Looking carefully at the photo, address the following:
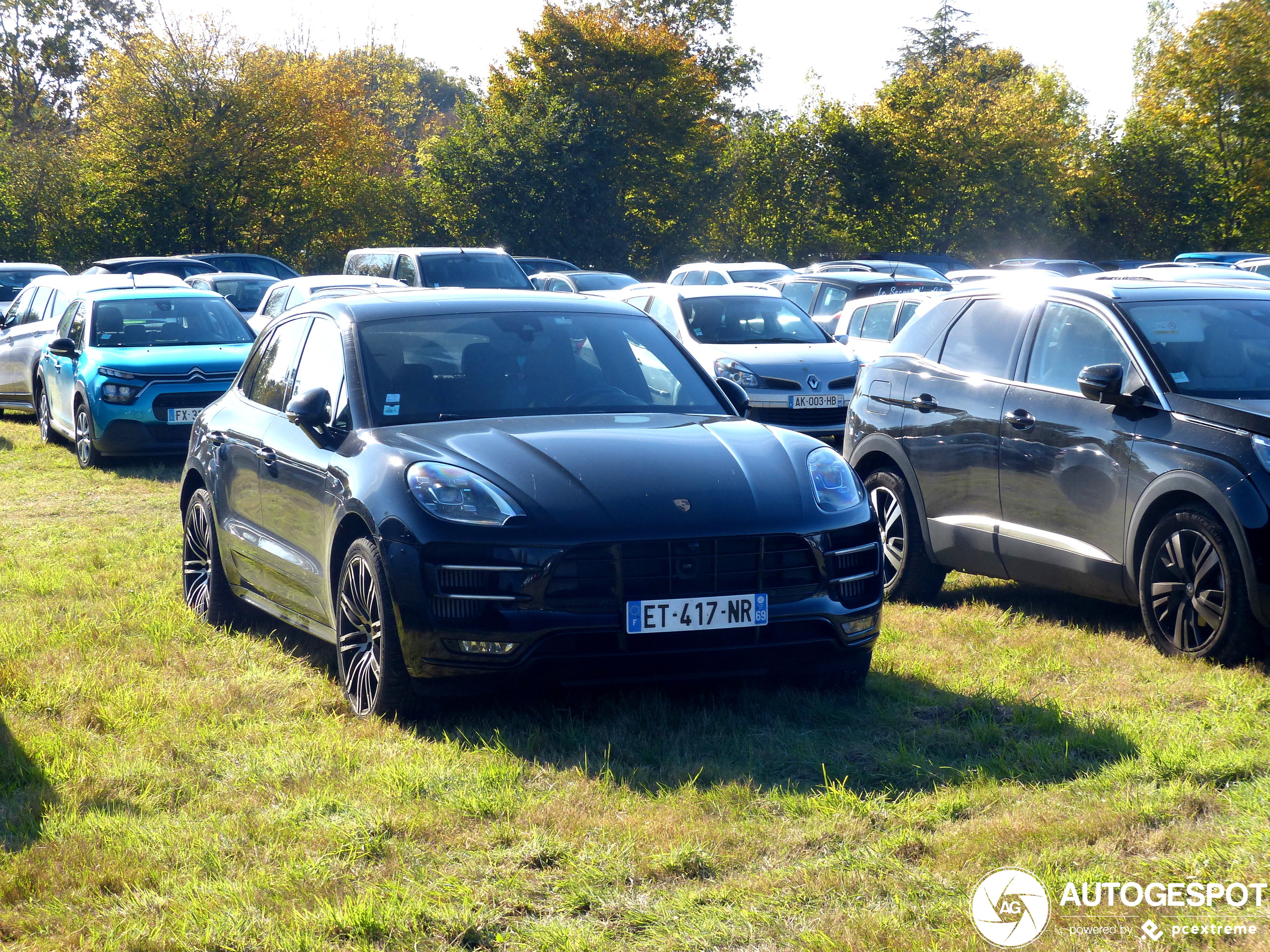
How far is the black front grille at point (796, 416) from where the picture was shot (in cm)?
1452

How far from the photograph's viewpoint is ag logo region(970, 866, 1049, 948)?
3531 mm

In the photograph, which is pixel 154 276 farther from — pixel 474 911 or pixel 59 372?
pixel 474 911

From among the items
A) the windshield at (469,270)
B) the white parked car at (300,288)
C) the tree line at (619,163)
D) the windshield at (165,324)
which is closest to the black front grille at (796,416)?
the windshield at (165,324)

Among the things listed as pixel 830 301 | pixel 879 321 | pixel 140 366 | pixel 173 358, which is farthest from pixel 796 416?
pixel 140 366

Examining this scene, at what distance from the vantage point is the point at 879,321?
1583 cm

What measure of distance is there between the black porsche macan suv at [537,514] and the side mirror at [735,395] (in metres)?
0.02

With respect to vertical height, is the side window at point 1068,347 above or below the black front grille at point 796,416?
above

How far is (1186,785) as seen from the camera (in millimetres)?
4617

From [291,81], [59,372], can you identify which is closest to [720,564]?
[59,372]

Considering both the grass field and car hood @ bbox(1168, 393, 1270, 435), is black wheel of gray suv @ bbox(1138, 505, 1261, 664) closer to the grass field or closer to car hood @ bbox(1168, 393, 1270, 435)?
the grass field

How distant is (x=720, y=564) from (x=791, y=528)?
310 millimetres

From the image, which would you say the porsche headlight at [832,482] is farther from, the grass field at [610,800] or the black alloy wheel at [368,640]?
the black alloy wheel at [368,640]

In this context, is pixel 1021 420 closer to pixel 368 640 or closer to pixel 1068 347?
pixel 1068 347

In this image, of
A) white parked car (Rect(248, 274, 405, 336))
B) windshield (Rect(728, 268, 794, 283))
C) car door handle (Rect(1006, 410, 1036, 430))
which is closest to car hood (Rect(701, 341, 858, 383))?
white parked car (Rect(248, 274, 405, 336))
